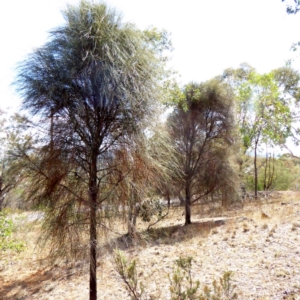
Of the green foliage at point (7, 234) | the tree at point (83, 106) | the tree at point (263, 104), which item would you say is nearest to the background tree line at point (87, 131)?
the tree at point (83, 106)

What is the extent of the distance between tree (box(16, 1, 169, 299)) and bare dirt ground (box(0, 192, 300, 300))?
0.58 m

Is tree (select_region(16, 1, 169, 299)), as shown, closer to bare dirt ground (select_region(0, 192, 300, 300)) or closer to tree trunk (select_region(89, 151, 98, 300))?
tree trunk (select_region(89, 151, 98, 300))

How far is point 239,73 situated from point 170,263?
1515 cm

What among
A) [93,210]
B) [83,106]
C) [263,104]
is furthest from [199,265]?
[263,104]

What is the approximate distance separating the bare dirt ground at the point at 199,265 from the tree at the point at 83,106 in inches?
22.9

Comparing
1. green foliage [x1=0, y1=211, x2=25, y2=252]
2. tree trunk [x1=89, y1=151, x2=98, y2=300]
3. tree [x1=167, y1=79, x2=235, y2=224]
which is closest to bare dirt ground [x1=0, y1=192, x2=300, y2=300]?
tree trunk [x1=89, y1=151, x2=98, y2=300]

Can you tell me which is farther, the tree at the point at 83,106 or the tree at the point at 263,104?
the tree at the point at 263,104

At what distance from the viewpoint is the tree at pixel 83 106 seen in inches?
117

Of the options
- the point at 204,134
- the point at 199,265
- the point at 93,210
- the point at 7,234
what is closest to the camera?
the point at 93,210

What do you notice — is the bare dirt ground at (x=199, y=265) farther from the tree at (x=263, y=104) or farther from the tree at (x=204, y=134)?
the tree at (x=263, y=104)

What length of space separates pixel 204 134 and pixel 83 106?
8.02m

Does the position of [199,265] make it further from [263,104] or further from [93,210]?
[263,104]

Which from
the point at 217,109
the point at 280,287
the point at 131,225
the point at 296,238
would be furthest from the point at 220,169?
the point at 131,225

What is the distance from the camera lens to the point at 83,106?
308 cm
